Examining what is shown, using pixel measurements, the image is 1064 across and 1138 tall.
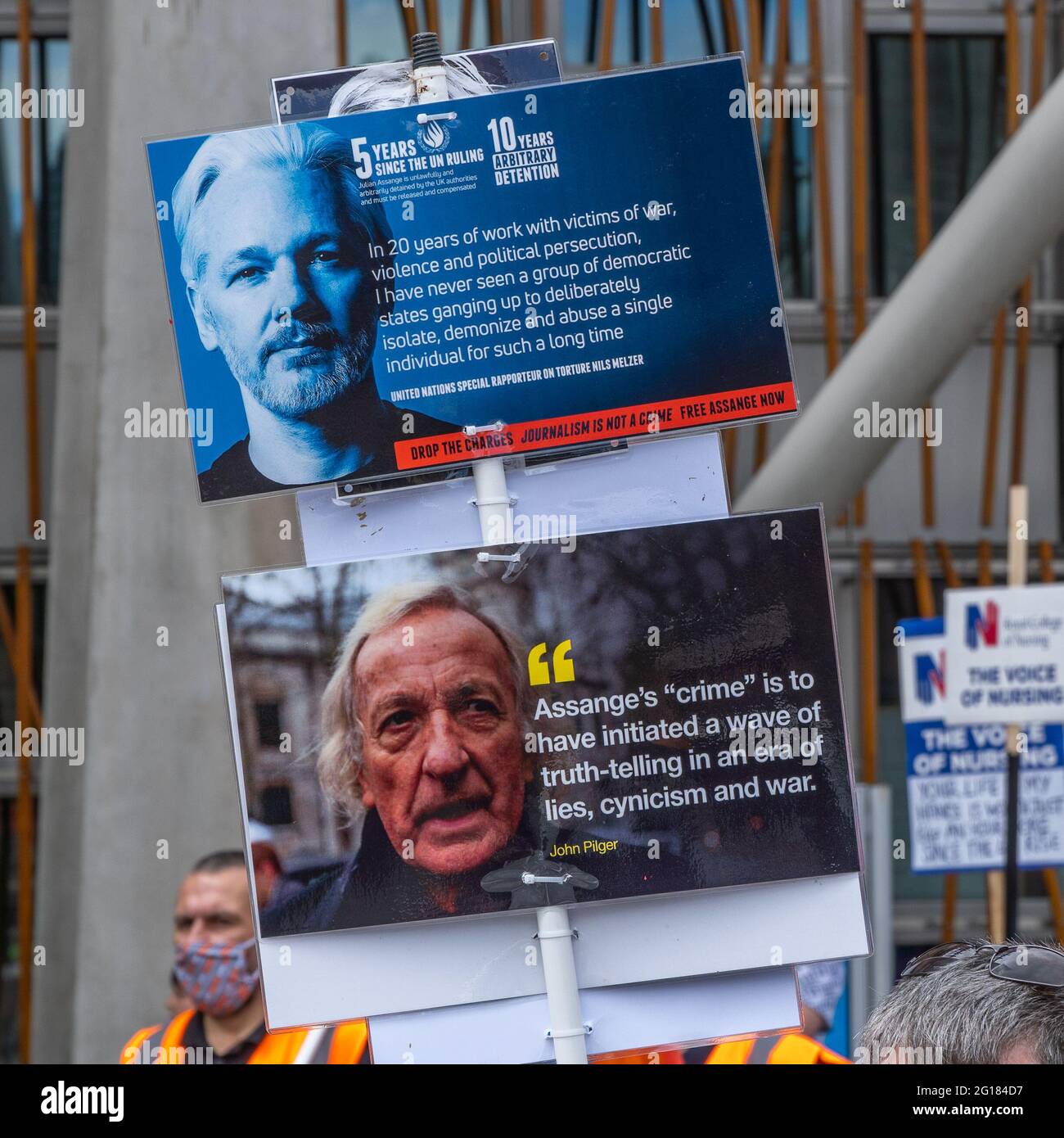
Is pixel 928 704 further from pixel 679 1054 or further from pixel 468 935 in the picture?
pixel 468 935

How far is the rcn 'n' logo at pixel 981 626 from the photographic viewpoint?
5.23 metres

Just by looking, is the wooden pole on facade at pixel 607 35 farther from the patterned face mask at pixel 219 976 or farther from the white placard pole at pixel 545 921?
the white placard pole at pixel 545 921

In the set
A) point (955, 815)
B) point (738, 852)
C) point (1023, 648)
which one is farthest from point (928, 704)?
point (738, 852)

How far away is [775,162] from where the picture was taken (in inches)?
313

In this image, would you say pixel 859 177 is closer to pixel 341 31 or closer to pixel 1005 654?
pixel 341 31

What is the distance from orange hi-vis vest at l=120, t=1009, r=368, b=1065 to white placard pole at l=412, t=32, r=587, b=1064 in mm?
1021

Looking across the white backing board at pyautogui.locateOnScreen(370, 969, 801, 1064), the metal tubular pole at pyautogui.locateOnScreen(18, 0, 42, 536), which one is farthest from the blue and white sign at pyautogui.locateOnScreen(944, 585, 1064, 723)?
the metal tubular pole at pyautogui.locateOnScreen(18, 0, 42, 536)

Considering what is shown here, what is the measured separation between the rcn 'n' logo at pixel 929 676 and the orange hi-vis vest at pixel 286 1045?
337 cm

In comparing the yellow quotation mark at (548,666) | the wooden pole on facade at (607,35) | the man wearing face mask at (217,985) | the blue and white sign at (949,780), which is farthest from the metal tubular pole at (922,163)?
the yellow quotation mark at (548,666)

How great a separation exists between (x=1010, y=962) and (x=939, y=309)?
2632 mm

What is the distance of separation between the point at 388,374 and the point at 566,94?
1.41 ft

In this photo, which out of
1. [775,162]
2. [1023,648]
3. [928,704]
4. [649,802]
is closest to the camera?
[649,802]

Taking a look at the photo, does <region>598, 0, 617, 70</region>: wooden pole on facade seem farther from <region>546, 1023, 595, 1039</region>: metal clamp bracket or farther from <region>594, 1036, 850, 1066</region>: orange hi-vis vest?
<region>546, 1023, 595, 1039</region>: metal clamp bracket

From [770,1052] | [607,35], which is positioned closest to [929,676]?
[770,1052]
